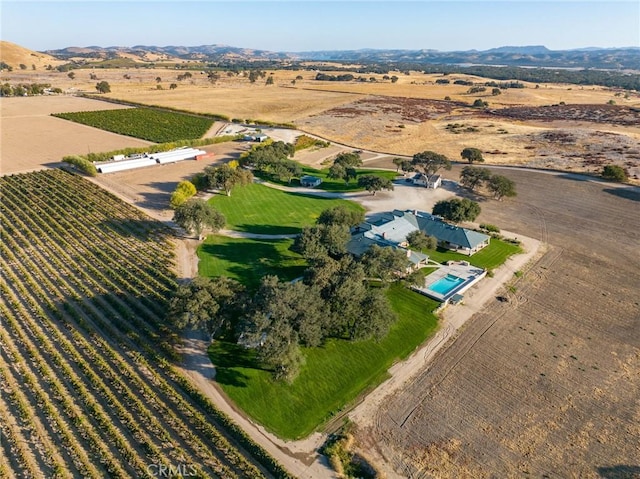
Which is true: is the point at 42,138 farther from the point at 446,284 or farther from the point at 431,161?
the point at 446,284

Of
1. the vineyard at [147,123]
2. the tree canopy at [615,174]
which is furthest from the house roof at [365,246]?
the vineyard at [147,123]

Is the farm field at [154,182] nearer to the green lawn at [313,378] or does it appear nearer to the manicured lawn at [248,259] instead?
the manicured lawn at [248,259]

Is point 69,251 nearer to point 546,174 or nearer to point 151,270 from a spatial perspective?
point 151,270

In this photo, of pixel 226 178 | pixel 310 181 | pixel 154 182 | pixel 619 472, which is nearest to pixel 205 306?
pixel 619 472

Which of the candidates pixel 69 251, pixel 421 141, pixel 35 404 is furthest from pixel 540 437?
pixel 421 141

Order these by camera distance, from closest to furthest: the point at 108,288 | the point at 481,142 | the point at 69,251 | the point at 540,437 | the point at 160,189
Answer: the point at 540,437 → the point at 108,288 → the point at 69,251 → the point at 160,189 → the point at 481,142
